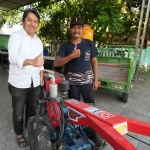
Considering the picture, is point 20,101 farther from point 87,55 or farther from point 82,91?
point 87,55

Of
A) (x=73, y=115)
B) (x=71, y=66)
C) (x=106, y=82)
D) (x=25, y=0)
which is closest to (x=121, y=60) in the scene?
(x=106, y=82)

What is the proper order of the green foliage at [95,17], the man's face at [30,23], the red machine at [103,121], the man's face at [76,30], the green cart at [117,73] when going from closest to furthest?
the red machine at [103,121] → the man's face at [30,23] → the man's face at [76,30] → the green cart at [117,73] → the green foliage at [95,17]

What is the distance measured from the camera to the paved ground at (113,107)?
6.98 ft

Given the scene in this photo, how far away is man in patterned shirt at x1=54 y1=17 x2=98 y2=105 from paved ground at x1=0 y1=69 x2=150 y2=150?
0.87 meters

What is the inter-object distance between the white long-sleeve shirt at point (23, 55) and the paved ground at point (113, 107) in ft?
3.11

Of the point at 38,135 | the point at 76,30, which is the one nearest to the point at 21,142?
the point at 38,135

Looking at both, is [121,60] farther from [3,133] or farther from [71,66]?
[3,133]

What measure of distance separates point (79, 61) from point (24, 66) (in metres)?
0.76

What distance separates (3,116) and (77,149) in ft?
6.22

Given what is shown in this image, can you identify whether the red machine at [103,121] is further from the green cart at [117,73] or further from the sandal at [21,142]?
the green cart at [117,73]

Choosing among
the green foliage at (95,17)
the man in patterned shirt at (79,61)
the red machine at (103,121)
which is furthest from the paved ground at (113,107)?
the green foliage at (95,17)

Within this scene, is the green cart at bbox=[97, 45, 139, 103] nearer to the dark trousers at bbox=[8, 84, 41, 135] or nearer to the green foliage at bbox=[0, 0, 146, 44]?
the green foliage at bbox=[0, 0, 146, 44]

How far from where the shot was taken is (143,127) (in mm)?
1016

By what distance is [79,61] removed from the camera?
2045 millimetres
